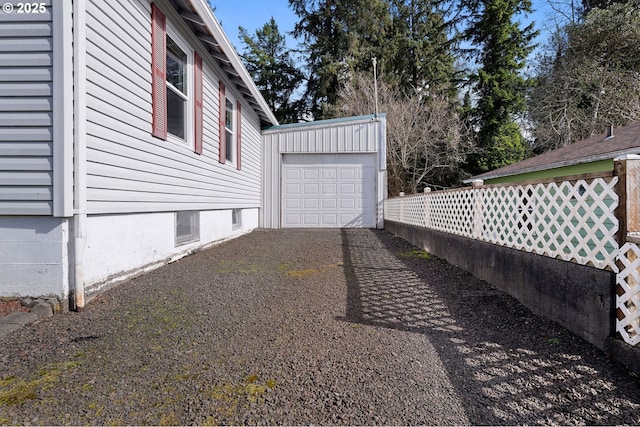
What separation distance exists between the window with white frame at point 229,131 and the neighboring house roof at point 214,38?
55cm

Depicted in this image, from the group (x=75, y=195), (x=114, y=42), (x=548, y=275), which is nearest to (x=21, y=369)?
(x=75, y=195)

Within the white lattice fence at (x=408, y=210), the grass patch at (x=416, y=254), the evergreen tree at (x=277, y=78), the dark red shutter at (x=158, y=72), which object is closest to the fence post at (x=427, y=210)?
the white lattice fence at (x=408, y=210)

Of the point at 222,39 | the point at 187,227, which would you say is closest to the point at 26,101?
the point at 187,227

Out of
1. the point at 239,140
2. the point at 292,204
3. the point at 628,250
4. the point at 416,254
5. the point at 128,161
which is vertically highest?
the point at 239,140

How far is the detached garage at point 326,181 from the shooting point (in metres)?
9.64

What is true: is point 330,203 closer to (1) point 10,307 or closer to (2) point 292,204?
(2) point 292,204

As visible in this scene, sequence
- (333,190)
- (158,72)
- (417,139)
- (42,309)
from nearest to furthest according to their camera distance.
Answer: (42,309), (158,72), (333,190), (417,139)

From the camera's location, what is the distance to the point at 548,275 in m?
2.53

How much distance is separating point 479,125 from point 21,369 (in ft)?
57.7

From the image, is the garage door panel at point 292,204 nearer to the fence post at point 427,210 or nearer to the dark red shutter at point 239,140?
the dark red shutter at point 239,140

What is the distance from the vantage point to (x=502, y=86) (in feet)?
50.5

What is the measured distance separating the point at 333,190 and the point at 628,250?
7.94 m

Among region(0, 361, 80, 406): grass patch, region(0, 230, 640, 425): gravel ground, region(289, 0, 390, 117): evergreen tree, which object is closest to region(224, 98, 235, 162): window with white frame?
region(0, 230, 640, 425): gravel ground

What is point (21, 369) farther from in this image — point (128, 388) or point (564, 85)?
point (564, 85)
